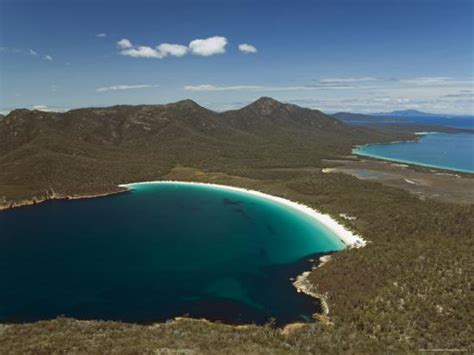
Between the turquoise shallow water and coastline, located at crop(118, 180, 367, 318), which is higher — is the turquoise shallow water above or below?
above

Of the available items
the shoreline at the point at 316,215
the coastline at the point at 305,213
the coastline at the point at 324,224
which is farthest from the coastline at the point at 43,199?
the shoreline at the point at 316,215

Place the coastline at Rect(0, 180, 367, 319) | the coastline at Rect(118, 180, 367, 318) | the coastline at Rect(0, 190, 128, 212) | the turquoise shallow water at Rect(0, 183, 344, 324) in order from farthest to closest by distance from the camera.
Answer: the coastline at Rect(0, 190, 128, 212), the coastline at Rect(0, 180, 367, 319), the coastline at Rect(118, 180, 367, 318), the turquoise shallow water at Rect(0, 183, 344, 324)

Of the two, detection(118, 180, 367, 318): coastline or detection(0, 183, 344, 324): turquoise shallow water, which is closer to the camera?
detection(0, 183, 344, 324): turquoise shallow water

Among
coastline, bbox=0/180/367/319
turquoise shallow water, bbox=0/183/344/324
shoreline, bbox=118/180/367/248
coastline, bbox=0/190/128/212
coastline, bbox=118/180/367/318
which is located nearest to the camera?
turquoise shallow water, bbox=0/183/344/324

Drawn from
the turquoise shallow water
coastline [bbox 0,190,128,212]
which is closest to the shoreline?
the turquoise shallow water

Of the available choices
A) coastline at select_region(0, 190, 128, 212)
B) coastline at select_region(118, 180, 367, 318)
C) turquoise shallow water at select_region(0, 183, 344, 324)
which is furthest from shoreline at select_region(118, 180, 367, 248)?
coastline at select_region(0, 190, 128, 212)

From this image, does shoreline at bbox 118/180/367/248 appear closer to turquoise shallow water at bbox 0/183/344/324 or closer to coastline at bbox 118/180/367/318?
coastline at bbox 118/180/367/318

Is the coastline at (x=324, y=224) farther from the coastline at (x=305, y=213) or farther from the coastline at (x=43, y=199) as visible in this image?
the coastline at (x=43, y=199)

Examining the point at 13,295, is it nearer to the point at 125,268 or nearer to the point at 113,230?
the point at 125,268

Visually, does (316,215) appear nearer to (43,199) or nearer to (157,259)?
(157,259)
